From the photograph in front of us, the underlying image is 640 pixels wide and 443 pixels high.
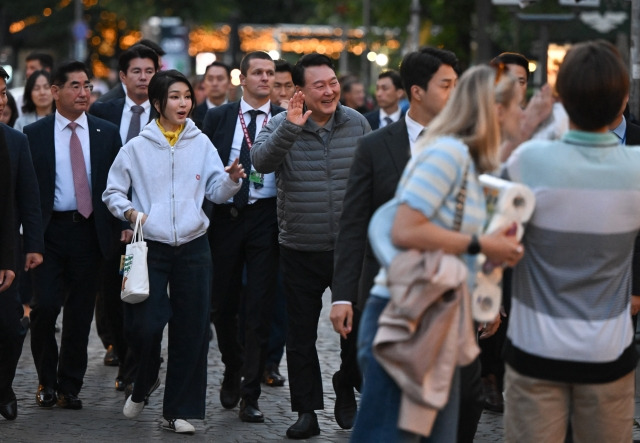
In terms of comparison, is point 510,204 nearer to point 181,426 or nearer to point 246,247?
point 181,426

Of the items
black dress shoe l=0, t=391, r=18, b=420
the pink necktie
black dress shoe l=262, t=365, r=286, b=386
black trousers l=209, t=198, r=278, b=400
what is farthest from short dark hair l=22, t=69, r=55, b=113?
black dress shoe l=0, t=391, r=18, b=420

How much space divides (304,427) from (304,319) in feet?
2.05

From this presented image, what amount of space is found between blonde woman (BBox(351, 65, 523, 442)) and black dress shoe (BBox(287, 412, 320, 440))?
305 centimetres

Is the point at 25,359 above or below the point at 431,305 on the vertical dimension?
below

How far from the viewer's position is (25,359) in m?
10.7

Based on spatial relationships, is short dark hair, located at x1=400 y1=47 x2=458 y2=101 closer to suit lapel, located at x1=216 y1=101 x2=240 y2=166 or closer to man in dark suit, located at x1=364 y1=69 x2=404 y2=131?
suit lapel, located at x1=216 y1=101 x2=240 y2=166

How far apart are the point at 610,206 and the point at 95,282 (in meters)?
4.95

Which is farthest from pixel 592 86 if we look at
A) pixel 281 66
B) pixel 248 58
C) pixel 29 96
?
pixel 29 96

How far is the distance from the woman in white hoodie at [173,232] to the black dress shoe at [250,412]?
0.41 meters

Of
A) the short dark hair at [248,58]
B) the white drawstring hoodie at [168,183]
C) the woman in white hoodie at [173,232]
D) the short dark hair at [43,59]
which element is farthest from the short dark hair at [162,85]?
the short dark hair at [43,59]

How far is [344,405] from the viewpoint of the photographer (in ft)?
26.5

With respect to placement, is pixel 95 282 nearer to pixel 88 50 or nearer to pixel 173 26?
pixel 173 26

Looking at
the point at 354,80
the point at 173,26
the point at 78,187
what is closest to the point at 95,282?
the point at 78,187

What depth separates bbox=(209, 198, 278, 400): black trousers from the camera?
8539mm
